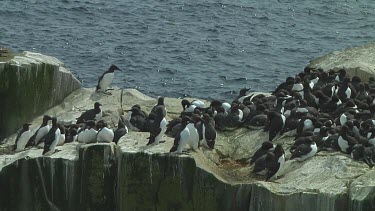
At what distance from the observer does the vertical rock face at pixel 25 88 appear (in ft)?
84.3

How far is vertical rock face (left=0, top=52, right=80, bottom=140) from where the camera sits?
1011 inches

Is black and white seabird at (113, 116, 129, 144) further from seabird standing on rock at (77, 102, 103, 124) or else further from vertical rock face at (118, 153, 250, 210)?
seabird standing on rock at (77, 102, 103, 124)

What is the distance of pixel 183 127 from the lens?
2206 cm

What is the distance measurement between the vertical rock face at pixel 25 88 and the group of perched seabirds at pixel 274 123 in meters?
1.70

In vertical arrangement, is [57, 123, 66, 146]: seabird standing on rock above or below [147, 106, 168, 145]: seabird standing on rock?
below

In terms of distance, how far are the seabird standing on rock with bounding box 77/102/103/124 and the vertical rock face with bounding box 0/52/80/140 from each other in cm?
165

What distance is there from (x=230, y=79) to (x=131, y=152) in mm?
15629

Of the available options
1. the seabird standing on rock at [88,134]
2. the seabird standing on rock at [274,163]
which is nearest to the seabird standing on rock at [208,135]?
the seabird standing on rock at [274,163]

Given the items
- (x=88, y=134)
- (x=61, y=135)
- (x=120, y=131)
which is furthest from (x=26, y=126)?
(x=120, y=131)

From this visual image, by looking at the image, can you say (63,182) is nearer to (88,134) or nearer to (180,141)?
(88,134)

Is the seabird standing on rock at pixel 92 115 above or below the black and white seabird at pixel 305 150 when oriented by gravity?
below

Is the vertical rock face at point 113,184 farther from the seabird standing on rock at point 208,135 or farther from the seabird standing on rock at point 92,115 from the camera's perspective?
the seabird standing on rock at point 92,115

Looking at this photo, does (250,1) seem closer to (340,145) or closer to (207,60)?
(207,60)

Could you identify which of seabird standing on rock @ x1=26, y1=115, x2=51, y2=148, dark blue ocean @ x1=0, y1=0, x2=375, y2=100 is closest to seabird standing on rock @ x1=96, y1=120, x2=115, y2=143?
seabird standing on rock @ x1=26, y1=115, x2=51, y2=148
